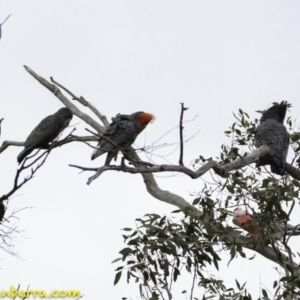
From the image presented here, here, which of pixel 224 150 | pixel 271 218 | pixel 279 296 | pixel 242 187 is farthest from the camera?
pixel 224 150

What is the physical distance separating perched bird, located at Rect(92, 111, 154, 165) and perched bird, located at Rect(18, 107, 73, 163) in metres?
0.37

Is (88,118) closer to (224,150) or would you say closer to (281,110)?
(224,150)

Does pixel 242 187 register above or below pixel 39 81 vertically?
below

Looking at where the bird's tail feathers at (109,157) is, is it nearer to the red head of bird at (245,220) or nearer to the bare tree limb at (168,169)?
the red head of bird at (245,220)

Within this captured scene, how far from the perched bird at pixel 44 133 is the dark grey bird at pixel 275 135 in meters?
1.64

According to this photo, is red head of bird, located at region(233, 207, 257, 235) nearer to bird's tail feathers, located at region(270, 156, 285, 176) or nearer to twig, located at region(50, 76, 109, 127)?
bird's tail feathers, located at region(270, 156, 285, 176)

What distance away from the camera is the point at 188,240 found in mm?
4281

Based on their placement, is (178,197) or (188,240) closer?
(188,240)

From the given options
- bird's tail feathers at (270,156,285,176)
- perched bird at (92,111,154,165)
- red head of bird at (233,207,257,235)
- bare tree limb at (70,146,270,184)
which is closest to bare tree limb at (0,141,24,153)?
perched bird at (92,111,154,165)

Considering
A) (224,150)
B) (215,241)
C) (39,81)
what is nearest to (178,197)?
(224,150)

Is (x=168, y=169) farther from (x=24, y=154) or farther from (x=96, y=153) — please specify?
(x=24, y=154)

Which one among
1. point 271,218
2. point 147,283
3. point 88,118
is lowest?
point 147,283

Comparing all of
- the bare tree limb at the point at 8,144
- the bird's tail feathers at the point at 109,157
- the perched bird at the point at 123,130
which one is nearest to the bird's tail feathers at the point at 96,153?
the perched bird at the point at 123,130

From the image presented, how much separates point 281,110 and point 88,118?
6.16 ft
